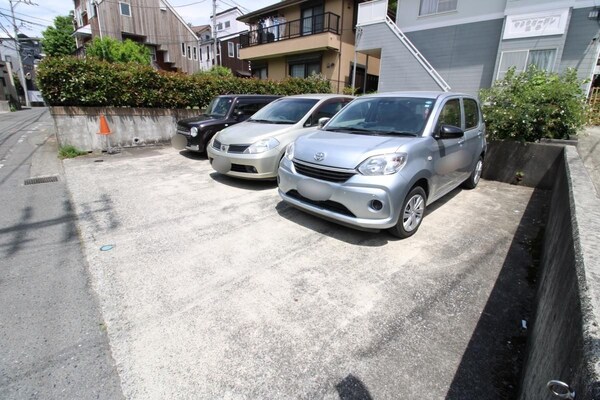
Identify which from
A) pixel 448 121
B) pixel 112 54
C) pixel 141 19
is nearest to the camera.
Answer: pixel 448 121

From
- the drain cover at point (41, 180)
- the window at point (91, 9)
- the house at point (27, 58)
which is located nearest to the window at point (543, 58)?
the drain cover at point (41, 180)

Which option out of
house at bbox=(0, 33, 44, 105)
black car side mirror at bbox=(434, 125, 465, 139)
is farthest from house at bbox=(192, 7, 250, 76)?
black car side mirror at bbox=(434, 125, 465, 139)

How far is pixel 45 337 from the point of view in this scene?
2158 mm

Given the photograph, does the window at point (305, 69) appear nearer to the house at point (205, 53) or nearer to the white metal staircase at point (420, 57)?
the white metal staircase at point (420, 57)

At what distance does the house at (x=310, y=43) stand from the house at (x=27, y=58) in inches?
1324

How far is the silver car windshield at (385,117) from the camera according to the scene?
381cm

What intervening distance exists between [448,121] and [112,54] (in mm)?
21082

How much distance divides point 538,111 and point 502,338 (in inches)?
209

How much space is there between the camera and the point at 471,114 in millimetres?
4906

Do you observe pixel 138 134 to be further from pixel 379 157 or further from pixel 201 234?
pixel 379 157

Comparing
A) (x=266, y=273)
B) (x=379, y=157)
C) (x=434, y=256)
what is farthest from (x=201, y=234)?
(x=434, y=256)

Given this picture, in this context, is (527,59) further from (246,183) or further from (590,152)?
(246,183)

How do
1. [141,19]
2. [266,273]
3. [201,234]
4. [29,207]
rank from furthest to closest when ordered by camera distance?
[141,19]
[29,207]
[201,234]
[266,273]

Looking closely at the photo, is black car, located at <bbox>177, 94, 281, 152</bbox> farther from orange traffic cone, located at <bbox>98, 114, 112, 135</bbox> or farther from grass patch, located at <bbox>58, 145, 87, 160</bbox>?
grass patch, located at <bbox>58, 145, 87, 160</bbox>
